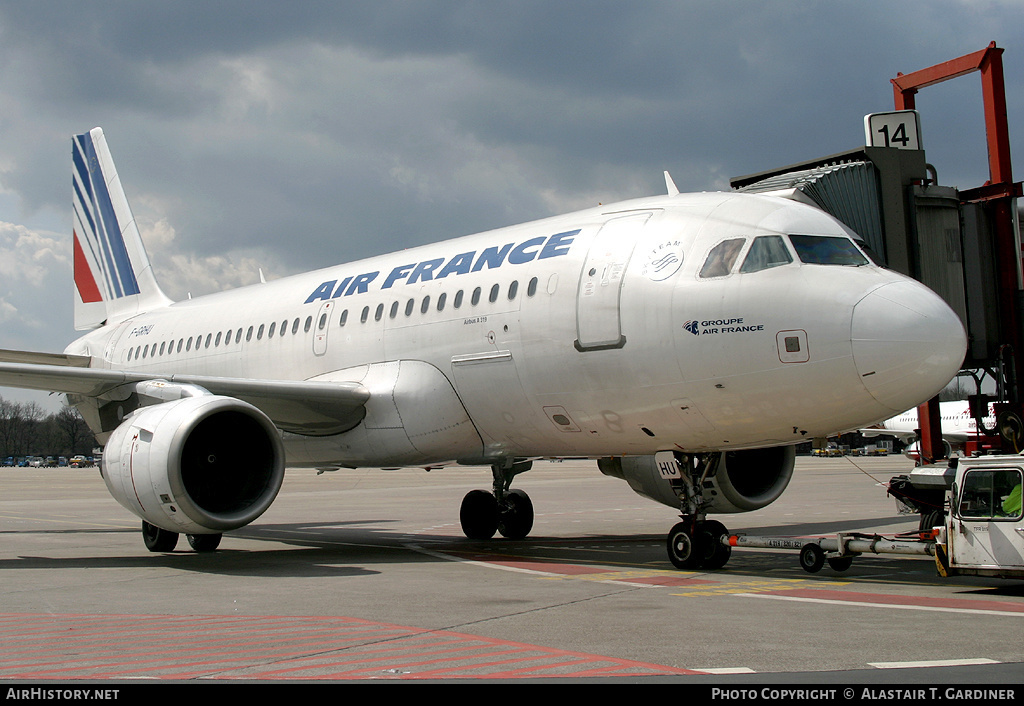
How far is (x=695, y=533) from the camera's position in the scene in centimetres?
1178

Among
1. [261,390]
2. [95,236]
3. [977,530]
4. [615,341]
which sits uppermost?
[95,236]

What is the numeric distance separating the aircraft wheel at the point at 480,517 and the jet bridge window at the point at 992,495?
361 inches

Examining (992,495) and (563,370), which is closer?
(992,495)

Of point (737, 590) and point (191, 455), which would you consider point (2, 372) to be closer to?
point (191, 455)

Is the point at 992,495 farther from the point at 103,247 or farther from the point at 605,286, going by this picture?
the point at 103,247

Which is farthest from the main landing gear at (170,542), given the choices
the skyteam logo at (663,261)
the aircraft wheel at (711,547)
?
the skyteam logo at (663,261)

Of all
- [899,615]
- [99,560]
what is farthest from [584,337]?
[99,560]

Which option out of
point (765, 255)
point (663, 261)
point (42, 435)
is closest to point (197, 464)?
point (663, 261)

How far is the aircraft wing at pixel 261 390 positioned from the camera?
14.0 meters

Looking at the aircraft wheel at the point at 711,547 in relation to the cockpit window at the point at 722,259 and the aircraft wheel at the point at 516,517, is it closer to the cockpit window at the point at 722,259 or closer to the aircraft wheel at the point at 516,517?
the cockpit window at the point at 722,259

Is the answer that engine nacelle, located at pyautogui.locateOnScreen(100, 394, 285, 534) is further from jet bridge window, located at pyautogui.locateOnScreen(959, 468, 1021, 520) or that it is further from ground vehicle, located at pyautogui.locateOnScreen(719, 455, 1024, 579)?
jet bridge window, located at pyautogui.locateOnScreen(959, 468, 1021, 520)

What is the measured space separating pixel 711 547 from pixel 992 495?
3336 mm

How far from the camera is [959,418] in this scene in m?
70.4

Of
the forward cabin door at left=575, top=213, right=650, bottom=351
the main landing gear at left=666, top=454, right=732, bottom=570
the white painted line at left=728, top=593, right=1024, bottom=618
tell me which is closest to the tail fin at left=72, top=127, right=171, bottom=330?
the forward cabin door at left=575, top=213, right=650, bottom=351
